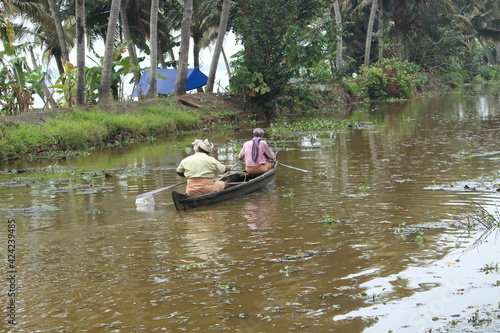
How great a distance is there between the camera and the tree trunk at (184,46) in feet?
86.9

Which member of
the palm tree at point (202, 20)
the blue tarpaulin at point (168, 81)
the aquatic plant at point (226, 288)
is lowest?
the aquatic plant at point (226, 288)

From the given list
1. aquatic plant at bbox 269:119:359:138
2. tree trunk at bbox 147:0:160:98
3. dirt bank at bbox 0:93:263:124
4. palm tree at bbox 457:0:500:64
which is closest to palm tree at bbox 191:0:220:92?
dirt bank at bbox 0:93:263:124

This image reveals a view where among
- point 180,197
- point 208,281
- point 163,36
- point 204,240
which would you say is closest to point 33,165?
point 180,197

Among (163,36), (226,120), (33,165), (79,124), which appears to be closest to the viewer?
(33,165)

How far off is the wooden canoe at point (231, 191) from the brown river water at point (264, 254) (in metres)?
0.17

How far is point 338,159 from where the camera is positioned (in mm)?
15188

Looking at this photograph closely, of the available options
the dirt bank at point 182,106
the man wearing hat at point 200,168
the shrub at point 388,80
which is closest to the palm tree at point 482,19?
the shrub at point 388,80

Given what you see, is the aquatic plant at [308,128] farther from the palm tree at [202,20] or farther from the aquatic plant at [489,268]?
the aquatic plant at [489,268]

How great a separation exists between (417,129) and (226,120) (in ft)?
33.7

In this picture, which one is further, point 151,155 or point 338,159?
point 151,155

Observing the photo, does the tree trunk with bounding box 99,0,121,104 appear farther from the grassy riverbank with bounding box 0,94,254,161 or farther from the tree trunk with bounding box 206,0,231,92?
the tree trunk with bounding box 206,0,231,92

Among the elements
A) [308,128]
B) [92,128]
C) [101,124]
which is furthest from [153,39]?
[308,128]

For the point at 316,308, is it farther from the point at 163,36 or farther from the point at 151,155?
the point at 163,36

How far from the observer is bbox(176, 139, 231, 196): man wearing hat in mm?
10539
